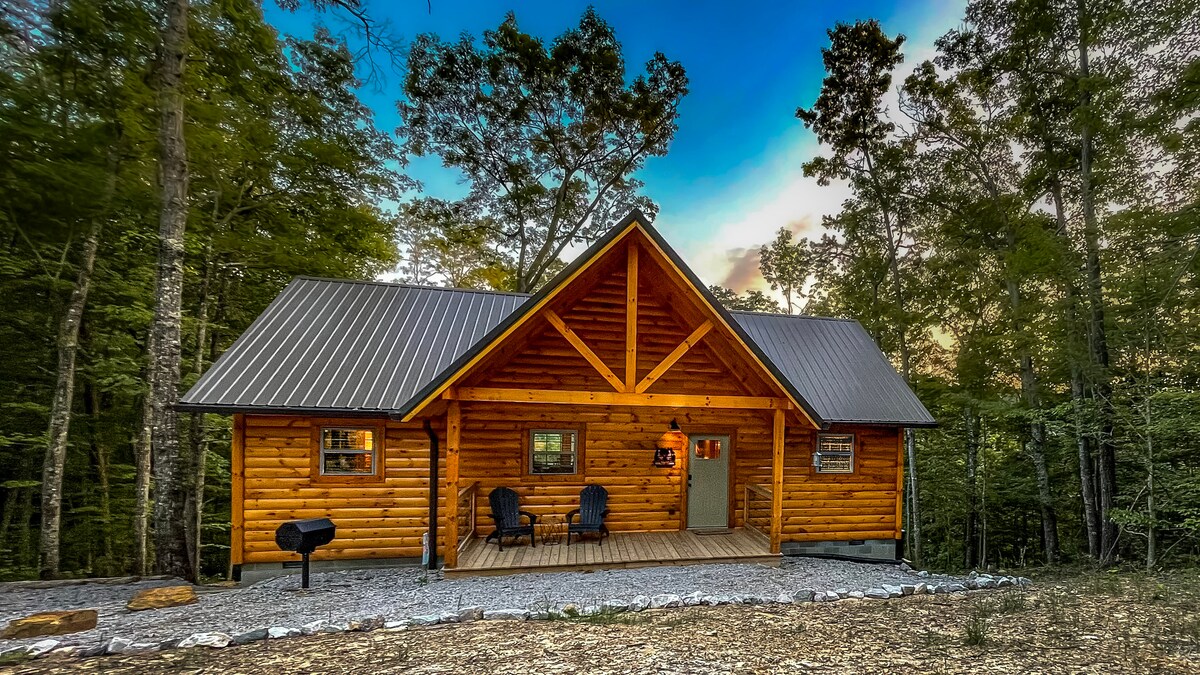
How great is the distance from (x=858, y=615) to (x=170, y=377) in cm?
944

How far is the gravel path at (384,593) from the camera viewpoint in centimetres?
461

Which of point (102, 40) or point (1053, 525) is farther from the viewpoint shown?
point (1053, 525)

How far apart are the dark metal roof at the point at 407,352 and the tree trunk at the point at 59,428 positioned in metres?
3.29

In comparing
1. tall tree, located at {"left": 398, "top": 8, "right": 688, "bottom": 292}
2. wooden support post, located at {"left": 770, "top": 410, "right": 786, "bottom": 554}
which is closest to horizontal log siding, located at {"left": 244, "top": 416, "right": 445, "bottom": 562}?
wooden support post, located at {"left": 770, "top": 410, "right": 786, "bottom": 554}

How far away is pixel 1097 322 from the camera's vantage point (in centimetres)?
872

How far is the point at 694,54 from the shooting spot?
15.4 m

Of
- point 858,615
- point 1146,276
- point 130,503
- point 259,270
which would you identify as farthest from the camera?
point 130,503

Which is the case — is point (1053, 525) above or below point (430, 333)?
below

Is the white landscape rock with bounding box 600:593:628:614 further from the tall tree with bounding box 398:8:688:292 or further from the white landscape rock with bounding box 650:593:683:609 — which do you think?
the tall tree with bounding box 398:8:688:292

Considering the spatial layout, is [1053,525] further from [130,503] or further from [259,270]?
[130,503]

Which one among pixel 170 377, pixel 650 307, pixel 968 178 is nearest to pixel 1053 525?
pixel 968 178

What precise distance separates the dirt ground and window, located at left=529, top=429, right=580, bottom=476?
12.0ft

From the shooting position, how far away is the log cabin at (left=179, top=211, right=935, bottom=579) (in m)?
6.59

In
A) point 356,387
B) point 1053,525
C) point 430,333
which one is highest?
point 430,333
